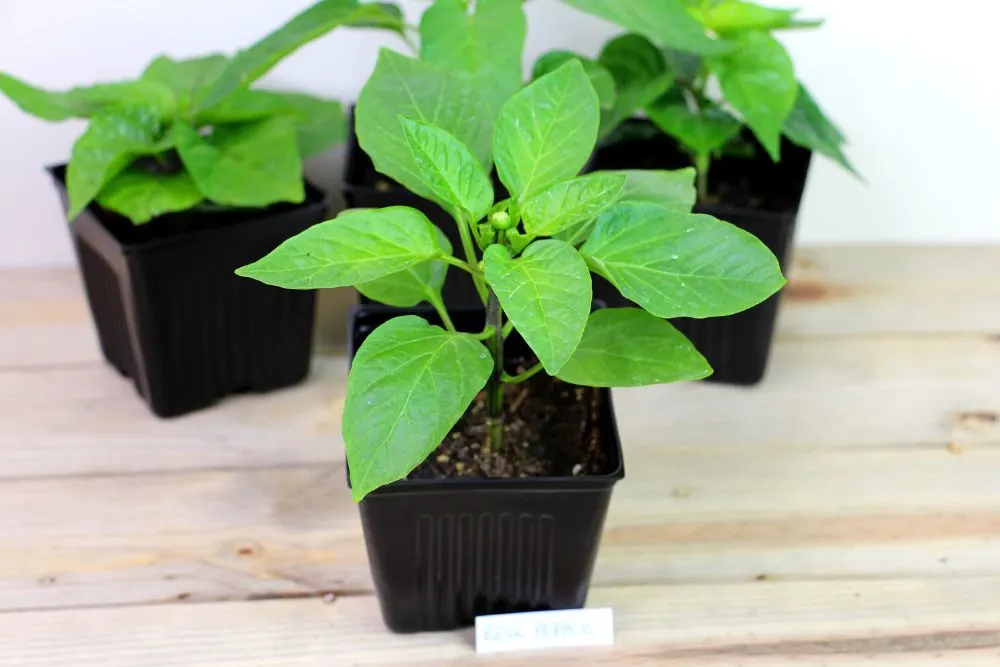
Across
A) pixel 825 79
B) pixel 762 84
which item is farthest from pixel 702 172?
pixel 825 79

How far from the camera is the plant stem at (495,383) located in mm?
Result: 724

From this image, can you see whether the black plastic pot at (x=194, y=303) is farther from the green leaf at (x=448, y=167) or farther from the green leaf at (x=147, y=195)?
the green leaf at (x=448, y=167)

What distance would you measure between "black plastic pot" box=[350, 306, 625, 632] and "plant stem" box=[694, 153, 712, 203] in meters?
0.36

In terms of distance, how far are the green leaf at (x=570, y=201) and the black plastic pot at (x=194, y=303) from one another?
41 centimetres

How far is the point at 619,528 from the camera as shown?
3.17ft

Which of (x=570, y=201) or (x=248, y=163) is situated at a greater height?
(x=570, y=201)

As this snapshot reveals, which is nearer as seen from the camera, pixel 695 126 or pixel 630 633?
pixel 630 633

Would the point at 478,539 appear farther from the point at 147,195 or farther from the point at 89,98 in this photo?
the point at 89,98

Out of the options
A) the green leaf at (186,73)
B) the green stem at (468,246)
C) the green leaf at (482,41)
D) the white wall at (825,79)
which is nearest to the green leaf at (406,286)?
the green stem at (468,246)

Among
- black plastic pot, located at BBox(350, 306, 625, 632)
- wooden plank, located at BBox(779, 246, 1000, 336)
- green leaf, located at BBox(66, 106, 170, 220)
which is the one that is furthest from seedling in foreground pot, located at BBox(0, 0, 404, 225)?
wooden plank, located at BBox(779, 246, 1000, 336)

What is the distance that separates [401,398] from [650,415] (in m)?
0.53

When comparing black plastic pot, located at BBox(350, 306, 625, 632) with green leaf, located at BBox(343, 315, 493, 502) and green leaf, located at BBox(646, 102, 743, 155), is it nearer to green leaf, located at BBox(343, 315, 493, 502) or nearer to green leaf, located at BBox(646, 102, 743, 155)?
green leaf, located at BBox(343, 315, 493, 502)

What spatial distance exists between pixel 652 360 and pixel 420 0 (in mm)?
631

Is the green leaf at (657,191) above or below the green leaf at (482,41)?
below
